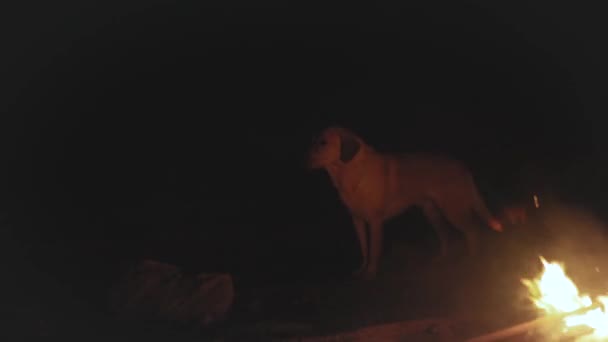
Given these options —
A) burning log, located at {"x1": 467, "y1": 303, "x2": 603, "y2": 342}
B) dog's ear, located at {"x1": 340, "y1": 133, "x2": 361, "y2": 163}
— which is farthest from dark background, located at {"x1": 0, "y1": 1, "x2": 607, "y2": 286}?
burning log, located at {"x1": 467, "y1": 303, "x2": 603, "y2": 342}

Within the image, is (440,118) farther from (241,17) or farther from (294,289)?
(294,289)

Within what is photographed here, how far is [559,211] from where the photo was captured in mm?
8344

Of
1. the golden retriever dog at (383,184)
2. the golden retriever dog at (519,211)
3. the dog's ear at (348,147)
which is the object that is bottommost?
the golden retriever dog at (519,211)

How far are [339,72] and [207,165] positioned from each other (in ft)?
7.95

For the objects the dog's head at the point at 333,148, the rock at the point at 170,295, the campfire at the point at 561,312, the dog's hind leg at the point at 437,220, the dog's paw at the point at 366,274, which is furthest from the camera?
the dog's hind leg at the point at 437,220

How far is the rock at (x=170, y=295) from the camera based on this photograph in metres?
5.74

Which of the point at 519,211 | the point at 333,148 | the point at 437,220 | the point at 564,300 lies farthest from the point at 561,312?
the point at 519,211

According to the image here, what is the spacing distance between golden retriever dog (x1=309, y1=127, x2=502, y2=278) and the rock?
1573mm

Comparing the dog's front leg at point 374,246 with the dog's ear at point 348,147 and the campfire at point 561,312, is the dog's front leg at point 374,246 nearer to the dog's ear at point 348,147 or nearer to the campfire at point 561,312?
the dog's ear at point 348,147

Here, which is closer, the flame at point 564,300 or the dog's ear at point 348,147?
the flame at point 564,300

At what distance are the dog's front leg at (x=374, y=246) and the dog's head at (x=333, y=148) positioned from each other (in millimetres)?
780

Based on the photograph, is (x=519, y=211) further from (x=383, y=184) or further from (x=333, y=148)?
(x=333, y=148)

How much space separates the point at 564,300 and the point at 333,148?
2.52 meters

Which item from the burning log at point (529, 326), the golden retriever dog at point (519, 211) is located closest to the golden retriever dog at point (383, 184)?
the golden retriever dog at point (519, 211)
